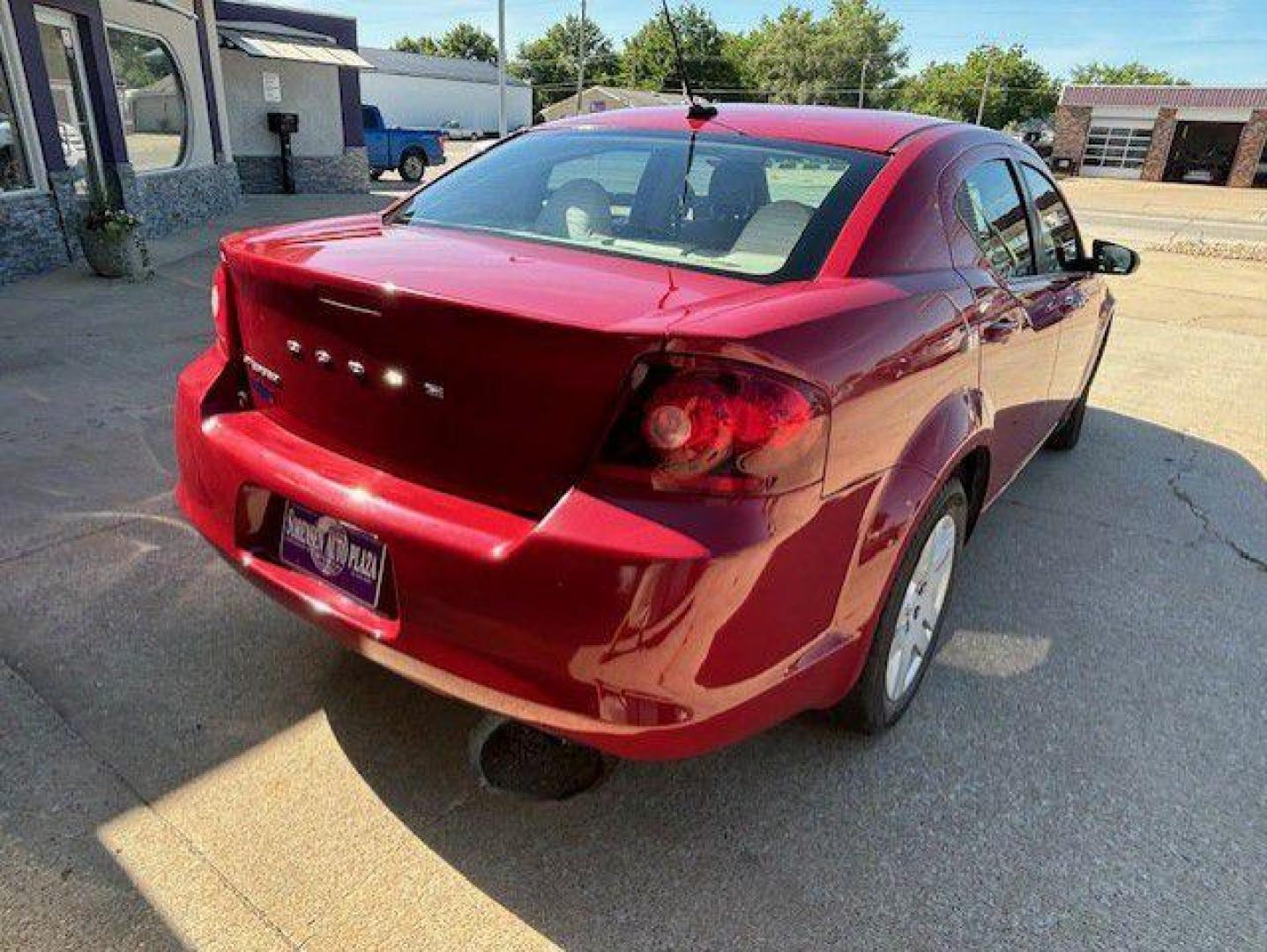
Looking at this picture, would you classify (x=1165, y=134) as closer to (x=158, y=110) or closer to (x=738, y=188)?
(x=158, y=110)

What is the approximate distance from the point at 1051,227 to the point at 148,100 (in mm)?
11651

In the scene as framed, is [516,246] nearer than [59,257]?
Yes

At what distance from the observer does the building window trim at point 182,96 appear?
401 inches

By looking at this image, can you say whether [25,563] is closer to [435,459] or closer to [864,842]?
[435,459]

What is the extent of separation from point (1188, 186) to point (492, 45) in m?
76.7

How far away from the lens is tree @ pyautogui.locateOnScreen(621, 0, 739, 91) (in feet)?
264

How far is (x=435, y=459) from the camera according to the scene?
6.17 feet

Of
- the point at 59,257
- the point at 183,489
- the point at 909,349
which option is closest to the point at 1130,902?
the point at 909,349

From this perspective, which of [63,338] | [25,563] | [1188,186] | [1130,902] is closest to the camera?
[1130,902]

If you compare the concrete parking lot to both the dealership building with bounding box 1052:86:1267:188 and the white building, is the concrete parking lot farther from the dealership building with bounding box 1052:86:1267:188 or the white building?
the white building

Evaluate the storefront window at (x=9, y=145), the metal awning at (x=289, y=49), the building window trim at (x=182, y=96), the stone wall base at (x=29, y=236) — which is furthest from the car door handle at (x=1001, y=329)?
the metal awning at (x=289, y=49)

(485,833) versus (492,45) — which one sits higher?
(492,45)

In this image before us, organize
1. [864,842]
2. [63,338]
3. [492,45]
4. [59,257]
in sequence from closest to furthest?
[864,842]
[63,338]
[59,257]
[492,45]

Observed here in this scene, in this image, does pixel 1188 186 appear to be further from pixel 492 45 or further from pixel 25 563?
pixel 492 45
